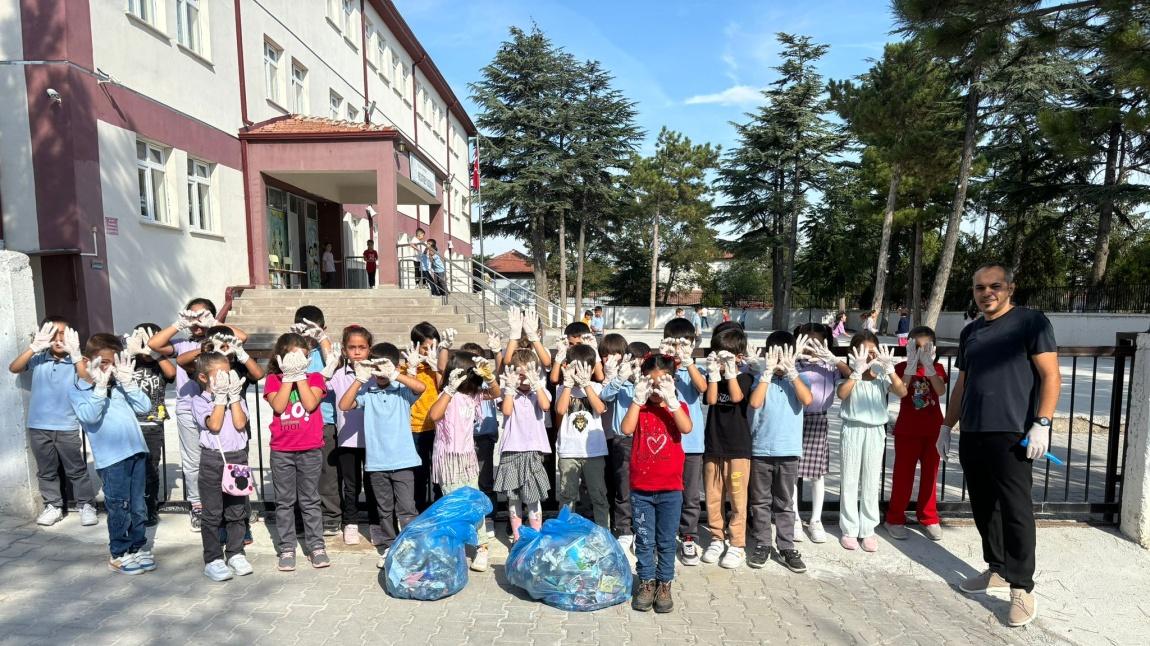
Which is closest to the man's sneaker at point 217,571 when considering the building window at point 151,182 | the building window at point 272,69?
the building window at point 151,182

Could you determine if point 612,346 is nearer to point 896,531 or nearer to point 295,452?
point 295,452

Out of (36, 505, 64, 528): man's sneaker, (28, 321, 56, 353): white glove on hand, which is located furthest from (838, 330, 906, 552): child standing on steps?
(36, 505, 64, 528): man's sneaker

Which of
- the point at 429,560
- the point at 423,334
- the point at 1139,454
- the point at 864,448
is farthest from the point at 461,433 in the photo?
the point at 1139,454

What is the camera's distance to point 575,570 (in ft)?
10.7

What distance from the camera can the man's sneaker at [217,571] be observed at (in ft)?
11.7

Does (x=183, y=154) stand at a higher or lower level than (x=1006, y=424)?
higher

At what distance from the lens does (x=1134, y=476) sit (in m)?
4.08

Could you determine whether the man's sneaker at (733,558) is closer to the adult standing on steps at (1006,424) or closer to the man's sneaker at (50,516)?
the adult standing on steps at (1006,424)

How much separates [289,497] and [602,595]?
205cm

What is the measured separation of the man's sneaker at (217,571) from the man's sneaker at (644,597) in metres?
2.44

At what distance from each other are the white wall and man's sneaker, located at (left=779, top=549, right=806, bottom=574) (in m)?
10.3

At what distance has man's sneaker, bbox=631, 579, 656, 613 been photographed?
10.7 feet

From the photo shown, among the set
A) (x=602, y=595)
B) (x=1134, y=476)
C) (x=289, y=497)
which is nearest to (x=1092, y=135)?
(x=1134, y=476)

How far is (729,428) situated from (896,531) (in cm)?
154
